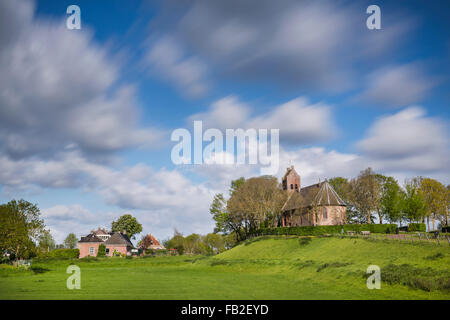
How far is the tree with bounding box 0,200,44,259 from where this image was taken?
198 ft

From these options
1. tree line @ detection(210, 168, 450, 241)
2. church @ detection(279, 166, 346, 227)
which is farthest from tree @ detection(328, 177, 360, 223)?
church @ detection(279, 166, 346, 227)

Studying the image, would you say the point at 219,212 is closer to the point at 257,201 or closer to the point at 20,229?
the point at 257,201

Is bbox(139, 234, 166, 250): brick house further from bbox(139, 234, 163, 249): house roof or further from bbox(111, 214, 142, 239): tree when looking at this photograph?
bbox(111, 214, 142, 239): tree

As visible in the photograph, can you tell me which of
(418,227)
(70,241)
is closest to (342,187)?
(418,227)

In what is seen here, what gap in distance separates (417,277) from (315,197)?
174 feet

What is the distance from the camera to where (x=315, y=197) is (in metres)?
75.8

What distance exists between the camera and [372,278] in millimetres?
25750

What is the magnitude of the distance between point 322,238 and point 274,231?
20366 millimetres

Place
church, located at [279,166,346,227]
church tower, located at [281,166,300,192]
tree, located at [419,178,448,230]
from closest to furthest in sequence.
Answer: church, located at [279,166,346,227]
tree, located at [419,178,448,230]
church tower, located at [281,166,300,192]

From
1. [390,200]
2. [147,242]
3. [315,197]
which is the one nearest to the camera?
[315,197]

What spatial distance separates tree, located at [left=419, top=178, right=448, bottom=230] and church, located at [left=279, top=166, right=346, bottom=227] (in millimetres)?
19794

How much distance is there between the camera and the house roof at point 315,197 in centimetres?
7456
